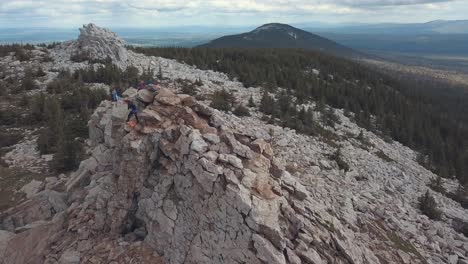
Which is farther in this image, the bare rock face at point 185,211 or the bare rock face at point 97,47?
the bare rock face at point 97,47

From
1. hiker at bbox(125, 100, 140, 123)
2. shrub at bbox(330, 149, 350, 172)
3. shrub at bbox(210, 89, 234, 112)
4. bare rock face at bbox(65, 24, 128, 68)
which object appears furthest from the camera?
bare rock face at bbox(65, 24, 128, 68)

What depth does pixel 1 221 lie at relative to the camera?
15547 millimetres

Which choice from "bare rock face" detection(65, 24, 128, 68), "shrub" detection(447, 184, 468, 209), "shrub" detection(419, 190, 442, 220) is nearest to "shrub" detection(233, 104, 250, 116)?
"shrub" detection(419, 190, 442, 220)

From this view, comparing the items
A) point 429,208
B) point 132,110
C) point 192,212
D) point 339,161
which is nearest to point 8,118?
point 132,110

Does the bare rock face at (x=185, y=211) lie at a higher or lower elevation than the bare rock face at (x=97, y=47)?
lower

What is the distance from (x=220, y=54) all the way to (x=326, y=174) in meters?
46.4

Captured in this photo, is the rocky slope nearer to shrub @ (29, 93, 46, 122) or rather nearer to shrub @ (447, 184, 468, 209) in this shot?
shrub @ (447, 184, 468, 209)

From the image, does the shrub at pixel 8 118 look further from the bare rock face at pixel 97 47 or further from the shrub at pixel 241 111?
the bare rock face at pixel 97 47

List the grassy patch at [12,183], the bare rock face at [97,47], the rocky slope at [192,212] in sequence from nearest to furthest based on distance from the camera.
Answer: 1. the rocky slope at [192,212]
2. the grassy patch at [12,183]
3. the bare rock face at [97,47]

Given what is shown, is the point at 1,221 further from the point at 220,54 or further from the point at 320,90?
the point at 220,54

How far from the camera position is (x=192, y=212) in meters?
12.1

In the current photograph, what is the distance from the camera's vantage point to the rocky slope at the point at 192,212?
446 inches

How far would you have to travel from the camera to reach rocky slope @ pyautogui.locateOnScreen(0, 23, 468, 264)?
11.3m

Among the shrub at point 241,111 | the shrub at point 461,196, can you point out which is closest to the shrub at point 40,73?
the shrub at point 241,111
